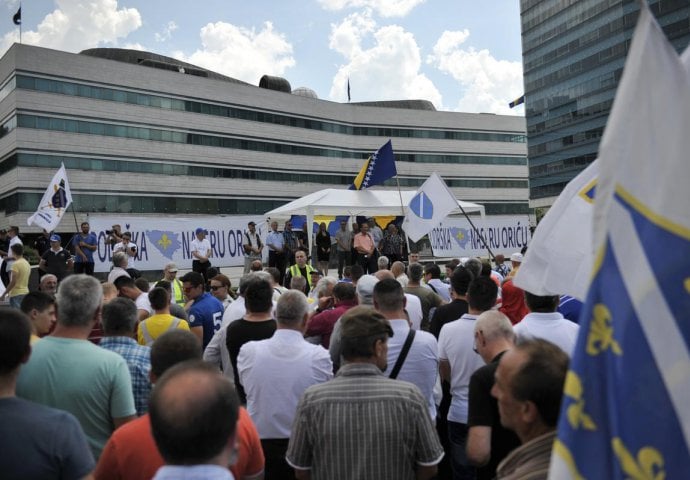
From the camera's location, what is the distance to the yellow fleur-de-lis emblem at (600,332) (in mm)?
1520

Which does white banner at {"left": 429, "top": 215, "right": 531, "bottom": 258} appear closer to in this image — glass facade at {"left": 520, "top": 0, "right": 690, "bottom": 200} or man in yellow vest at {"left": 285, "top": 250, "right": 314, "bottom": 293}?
man in yellow vest at {"left": 285, "top": 250, "right": 314, "bottom": 293}

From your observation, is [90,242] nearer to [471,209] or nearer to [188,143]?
[471,209]

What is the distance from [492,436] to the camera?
10.2 ft

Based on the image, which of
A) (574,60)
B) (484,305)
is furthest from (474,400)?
(574,60)


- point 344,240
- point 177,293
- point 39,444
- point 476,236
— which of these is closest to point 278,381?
point 39,444

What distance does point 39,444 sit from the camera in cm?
228

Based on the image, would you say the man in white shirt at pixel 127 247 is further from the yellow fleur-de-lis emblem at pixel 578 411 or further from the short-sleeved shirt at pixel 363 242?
the yellow fleur-de-lis emblem at pixel 578 411

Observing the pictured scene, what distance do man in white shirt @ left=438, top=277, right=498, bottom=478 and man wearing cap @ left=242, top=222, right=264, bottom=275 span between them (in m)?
10.7

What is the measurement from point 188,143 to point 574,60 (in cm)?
5651

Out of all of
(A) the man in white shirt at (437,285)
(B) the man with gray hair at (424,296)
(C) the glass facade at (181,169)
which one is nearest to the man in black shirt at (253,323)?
(B) the man with gray hair at (424,296)

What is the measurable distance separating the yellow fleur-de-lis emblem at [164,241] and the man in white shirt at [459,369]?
10964 mm

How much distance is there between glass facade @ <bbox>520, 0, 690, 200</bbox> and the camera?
7769 cm

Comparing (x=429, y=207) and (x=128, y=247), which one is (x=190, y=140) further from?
(x=429, y=207)

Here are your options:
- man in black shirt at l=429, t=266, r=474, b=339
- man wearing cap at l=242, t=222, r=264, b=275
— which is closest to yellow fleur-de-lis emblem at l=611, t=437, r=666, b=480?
man in black shirt at l=429, t=266, r=474, b=339
